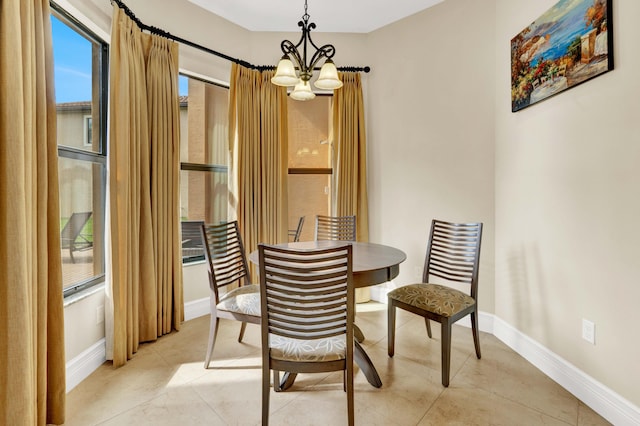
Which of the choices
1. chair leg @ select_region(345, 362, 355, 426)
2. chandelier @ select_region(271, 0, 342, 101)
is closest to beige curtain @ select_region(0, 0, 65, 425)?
chandelier @ select_region(271, 0, 342, 101)

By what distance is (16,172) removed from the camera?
1.28m

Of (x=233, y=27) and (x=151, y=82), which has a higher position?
(x=233, y=27)

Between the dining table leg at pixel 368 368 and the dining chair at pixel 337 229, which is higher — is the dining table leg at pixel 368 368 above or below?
below

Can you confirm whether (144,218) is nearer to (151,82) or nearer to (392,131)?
(151,82)

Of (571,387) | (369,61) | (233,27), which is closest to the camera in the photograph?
(571,387)

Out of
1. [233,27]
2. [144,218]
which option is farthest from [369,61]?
[144,218]

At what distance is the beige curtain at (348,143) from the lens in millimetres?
3529

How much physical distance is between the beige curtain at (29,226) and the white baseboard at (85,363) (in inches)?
15.7

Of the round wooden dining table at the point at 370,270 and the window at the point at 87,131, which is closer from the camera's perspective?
the round wooden dining table at the point at 370,270

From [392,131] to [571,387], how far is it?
2.59 m

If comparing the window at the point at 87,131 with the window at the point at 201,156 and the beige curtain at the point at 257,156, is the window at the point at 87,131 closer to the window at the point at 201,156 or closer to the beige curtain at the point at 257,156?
the window at the point at 201,156

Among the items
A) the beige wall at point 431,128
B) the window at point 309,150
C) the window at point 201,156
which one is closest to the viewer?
the beige wall at point 431,128

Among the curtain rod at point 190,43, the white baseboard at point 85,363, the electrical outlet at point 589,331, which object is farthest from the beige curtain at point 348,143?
the white baseboard at point 85,363

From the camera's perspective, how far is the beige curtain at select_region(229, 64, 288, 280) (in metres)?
3.29
